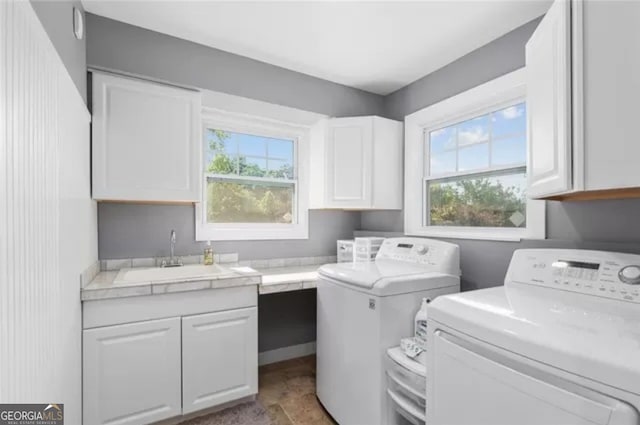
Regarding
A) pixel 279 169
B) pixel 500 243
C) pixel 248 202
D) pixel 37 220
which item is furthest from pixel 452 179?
→ pixel 37 220

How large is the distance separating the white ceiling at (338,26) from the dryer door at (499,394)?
1794 millimetres

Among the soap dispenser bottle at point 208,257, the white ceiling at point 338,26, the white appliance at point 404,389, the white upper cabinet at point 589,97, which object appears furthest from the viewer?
the soap dispenser bottle at point 208,257

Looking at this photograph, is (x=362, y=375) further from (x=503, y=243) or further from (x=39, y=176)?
(x=39, y=176)

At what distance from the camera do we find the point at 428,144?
2615 millimetres

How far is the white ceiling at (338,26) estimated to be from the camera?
1769 mm

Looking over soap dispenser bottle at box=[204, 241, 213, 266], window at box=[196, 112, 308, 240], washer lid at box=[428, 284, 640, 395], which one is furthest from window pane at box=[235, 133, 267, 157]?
washer lid at box=[428, 284, 640, 395]

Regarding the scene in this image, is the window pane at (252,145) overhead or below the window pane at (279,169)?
overhead

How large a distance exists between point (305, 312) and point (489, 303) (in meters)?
1.91

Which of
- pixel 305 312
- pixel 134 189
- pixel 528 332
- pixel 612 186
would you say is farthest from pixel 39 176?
pixel 305 312

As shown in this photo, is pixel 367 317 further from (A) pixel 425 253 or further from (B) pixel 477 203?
(B) pixel 477 203

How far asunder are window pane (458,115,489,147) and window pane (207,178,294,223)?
4.95 feet

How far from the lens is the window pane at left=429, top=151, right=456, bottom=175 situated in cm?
244

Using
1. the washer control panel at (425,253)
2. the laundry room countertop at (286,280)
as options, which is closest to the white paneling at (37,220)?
the laundry room countertop at (286,280)

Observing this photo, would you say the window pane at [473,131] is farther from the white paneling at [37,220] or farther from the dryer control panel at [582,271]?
the white paneling at [37,220]
